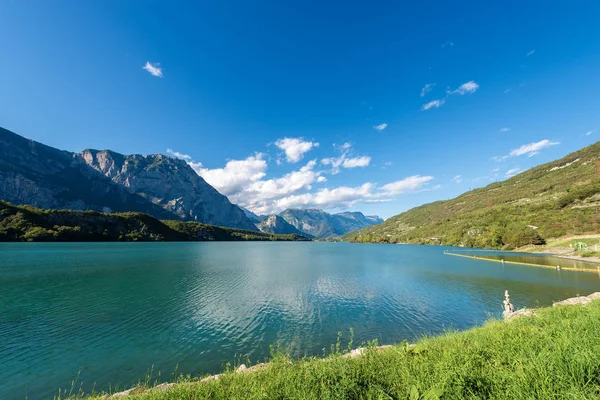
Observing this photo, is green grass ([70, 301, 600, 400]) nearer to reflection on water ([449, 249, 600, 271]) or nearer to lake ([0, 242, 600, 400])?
lake ([0, 242, 600, 400])

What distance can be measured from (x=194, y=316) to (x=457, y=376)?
86.9 ft

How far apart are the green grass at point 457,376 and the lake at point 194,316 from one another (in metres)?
10.3

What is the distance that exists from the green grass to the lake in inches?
406

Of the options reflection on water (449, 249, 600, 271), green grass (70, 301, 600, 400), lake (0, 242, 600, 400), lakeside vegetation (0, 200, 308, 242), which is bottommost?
reflection on water (449, 249, 600, 271)

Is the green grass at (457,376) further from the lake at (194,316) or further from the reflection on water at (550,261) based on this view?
the reflection on water at (550,261)

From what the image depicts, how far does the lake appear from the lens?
16.4 metres

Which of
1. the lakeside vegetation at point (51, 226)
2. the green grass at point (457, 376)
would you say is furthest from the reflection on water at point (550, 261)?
the lakeside vegetation at point (51, 226)

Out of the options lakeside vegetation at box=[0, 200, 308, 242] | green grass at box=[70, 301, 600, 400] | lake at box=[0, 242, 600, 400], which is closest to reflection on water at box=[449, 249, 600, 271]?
lake at box=[0, 242, 600, 400]

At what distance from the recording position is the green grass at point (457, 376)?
605 cm

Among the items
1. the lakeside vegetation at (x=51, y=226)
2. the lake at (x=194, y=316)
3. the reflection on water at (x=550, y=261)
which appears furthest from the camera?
the lakeside vegetation at (x=51, y=226)

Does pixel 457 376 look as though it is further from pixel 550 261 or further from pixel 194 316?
pixel 550 261

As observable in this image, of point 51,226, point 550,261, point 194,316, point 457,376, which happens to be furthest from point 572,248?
point 51,226

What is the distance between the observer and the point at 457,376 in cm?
694

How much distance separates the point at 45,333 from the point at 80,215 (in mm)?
223863
